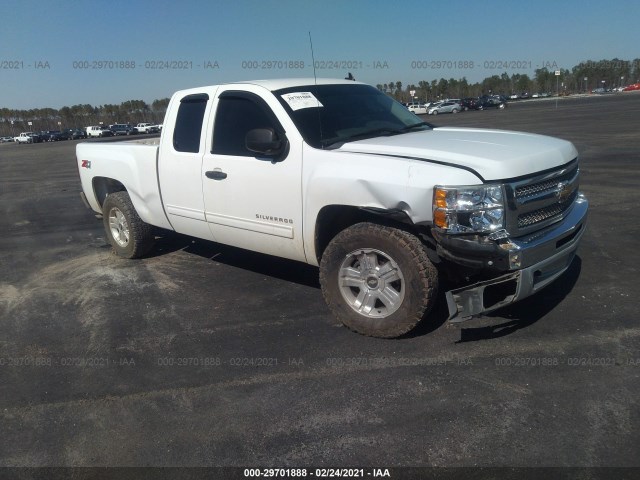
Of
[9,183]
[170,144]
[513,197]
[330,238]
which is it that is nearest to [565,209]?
[513,197]

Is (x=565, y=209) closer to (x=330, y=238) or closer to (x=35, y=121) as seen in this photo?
(x=330, y=238)

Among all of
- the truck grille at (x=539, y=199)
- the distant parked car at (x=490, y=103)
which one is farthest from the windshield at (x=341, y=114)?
the distant parked car at (x=490, y=103)

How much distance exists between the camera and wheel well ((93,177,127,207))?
7.14 meters

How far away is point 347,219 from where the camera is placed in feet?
14.4

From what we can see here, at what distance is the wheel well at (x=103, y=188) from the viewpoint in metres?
7.14

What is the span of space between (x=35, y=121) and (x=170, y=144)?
109 m

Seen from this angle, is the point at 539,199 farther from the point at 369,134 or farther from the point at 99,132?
the point at 99,132

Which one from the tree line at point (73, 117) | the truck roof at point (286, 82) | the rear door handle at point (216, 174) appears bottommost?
the rear door handle at point (216, 174)

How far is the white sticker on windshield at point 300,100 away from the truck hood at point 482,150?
2.18 ft

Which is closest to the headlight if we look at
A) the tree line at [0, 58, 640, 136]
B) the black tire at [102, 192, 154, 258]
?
the black tire at [102, 192, 154, 258]

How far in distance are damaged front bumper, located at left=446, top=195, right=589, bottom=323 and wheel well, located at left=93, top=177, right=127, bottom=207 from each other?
16.5 feet

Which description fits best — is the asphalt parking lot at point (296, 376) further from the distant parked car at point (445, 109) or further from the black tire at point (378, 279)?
the distant parked car at point (445, 109)

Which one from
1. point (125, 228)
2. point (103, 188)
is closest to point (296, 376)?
point (125, 228)

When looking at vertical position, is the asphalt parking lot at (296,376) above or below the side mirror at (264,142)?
below
